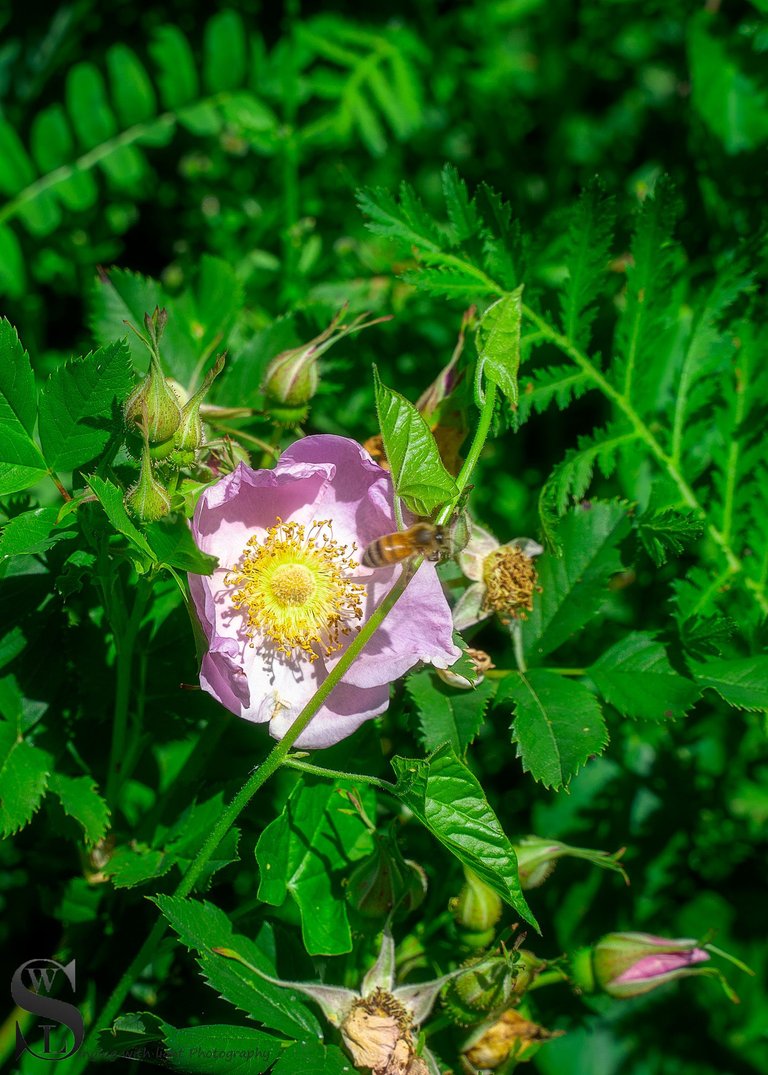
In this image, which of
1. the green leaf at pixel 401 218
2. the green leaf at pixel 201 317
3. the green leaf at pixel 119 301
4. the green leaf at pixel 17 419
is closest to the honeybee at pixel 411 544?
the green leaf at pixel 17 419

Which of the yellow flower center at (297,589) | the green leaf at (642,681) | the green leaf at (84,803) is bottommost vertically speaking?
the green leaf at (642,681)

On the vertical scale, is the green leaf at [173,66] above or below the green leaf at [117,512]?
above

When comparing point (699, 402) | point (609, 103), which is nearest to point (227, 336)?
point (699, 402)

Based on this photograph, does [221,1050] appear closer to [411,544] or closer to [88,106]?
[411,544]

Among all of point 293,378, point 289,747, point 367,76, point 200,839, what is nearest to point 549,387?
point 293,378

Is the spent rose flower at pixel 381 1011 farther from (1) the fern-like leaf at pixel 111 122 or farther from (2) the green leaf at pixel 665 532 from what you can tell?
(1) the fern-like leaf at pixel 111 122
